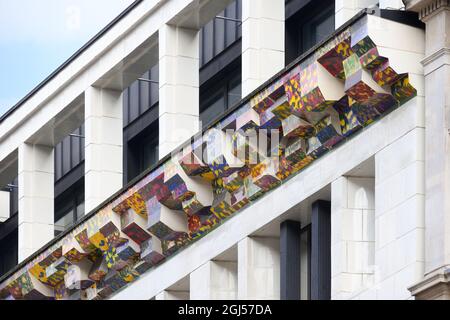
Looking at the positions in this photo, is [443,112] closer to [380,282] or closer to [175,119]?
[380,282]

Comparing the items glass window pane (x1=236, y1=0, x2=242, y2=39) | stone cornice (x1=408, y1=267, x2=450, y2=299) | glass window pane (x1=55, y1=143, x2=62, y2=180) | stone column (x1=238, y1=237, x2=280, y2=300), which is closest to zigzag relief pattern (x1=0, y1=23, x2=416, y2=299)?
stone column (x1=238, y1=237, x2=280, y2=300)

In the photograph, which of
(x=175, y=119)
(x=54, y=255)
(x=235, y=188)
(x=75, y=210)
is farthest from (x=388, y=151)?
(x=75, y=210)

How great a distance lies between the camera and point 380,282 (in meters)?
44.8

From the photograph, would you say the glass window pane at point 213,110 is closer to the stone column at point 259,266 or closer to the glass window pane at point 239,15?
the glass window pane at point 239,15

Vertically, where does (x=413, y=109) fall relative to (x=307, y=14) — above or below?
below

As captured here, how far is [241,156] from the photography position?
1978 inches

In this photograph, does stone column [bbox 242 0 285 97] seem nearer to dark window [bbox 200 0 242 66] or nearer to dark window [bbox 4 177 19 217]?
dark window [bbox 200 0 242 66]

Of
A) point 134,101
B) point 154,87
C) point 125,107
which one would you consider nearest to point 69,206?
point 125,107

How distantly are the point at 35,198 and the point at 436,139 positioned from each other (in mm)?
19253

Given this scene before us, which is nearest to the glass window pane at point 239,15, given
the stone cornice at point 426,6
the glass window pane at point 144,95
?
the glass window pane at point 144,95

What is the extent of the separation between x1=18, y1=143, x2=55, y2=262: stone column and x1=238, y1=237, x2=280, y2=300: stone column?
453 inches

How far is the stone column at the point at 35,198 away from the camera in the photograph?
6097cm

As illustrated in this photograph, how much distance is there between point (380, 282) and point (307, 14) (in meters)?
9.28

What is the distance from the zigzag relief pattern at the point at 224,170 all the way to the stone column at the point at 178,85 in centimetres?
135
